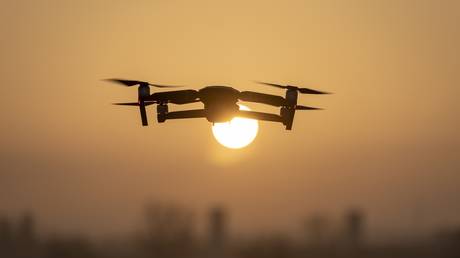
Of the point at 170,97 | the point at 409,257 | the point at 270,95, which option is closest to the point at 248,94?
the point at 270,95

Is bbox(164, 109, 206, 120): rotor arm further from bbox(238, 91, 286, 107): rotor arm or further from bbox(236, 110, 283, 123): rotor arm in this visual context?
bbox(238, 91, 286, 107): rotor arm

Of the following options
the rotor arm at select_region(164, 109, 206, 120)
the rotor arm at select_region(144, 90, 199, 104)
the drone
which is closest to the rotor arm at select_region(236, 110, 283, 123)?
the drone

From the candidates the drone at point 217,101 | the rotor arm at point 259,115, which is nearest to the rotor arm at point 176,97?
the drone at point 217,101

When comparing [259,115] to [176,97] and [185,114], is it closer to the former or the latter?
[185,114]

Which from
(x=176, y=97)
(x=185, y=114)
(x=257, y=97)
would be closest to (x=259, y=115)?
(x=257, y=97)

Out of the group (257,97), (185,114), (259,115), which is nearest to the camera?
(257,97)

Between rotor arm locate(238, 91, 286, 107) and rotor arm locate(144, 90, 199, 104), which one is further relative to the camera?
rotor arm locate(144, 90, 199, 104)

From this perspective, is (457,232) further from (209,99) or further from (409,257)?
(209,99)

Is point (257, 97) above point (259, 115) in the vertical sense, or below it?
above

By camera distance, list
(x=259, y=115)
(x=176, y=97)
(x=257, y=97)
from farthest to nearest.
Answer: (x=259, y=115), (x=176, y=97), (x=257, y=97)
